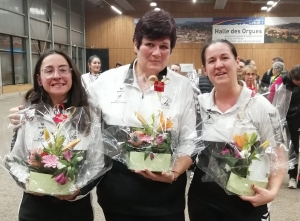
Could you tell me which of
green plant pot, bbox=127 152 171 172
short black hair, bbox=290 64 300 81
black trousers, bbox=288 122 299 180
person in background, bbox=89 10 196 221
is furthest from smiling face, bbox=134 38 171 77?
black trousers, bbox=288 122 299 180

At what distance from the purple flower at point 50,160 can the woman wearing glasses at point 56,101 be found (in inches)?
7.8

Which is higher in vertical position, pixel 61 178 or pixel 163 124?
pixel 163 124

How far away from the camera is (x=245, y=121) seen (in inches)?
59.5

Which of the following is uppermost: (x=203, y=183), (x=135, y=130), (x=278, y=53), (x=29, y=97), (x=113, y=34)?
(x=113, y=34)

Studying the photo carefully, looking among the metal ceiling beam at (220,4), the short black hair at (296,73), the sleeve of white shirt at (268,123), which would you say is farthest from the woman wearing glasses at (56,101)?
the metal ceiling beam at (220,4)

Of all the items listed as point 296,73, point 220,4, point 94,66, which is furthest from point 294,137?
point 220,4

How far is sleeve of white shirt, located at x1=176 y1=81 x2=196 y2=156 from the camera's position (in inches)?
59.6

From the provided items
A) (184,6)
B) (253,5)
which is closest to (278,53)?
(253,5)

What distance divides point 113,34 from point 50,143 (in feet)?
56.2

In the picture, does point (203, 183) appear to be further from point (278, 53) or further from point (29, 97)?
point (278, 53)

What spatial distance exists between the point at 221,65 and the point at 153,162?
1.90ft

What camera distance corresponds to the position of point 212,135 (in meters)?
1.54

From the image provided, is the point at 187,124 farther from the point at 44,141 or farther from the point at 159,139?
the point at 44,141

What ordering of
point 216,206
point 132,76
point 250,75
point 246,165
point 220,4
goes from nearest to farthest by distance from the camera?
point 246,165 < point 216,206 < point 132,76 < point 250,75 < point 220,4
